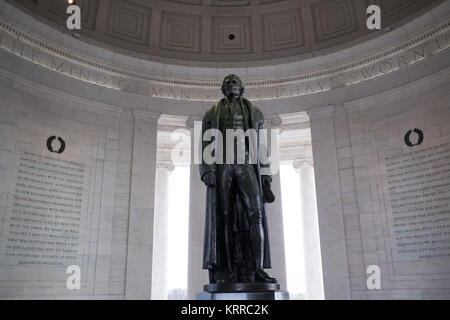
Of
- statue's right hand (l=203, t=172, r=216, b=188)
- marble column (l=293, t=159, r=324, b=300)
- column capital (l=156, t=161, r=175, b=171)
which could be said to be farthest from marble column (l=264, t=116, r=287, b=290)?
statue's right hand (l=203, t=172, r=216, b=188)

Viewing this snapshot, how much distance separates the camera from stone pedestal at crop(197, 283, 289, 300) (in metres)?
5.61

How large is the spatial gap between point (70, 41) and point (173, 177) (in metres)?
9.73

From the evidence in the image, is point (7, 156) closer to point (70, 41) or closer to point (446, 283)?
point (70, 41)

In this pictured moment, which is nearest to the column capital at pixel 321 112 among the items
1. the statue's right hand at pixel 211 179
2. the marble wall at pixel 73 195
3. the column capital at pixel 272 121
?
the column capital at pixel 272 121

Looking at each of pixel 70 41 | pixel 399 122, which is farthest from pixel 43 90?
pixel 399 122

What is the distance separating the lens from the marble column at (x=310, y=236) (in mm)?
18984

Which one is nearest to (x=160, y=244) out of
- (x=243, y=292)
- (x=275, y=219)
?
(x=275, y=219)

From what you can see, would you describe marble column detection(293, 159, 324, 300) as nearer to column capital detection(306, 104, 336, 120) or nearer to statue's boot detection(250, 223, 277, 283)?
column capital detection(306, 104, 336, 120)

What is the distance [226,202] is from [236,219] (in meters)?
0.37

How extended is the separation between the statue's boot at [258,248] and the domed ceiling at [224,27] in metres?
11.0

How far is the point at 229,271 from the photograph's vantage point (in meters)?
6.58

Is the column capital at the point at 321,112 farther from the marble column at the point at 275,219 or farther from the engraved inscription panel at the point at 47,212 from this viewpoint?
the engraved inscription panel at the point at 47,212

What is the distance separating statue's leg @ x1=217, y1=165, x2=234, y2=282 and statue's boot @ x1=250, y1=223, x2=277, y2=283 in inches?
16.5

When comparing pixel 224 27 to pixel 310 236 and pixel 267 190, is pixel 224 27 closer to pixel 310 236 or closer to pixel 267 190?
pixel 310 236
